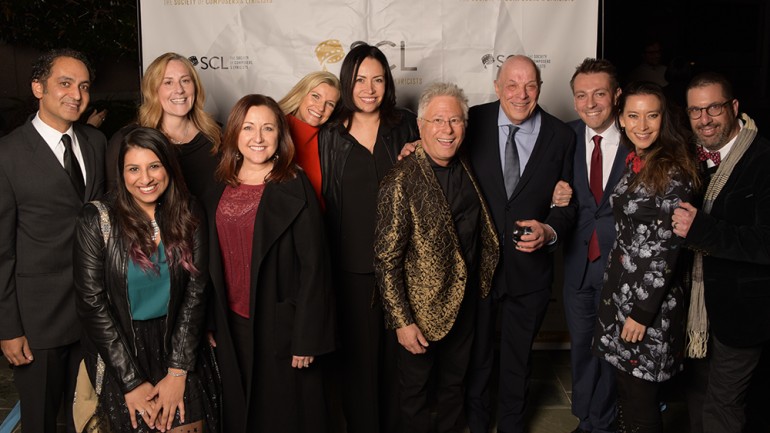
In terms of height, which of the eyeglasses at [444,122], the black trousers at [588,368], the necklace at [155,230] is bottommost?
the black trousers at [588,368]

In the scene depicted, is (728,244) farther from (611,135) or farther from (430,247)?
(430,247)

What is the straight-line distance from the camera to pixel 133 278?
2559 mm

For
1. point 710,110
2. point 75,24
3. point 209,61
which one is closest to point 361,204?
point 710,110

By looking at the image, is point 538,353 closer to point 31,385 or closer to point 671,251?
point 671,251

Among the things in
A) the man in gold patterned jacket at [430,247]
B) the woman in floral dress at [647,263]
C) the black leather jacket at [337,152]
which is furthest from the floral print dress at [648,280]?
the black leather jacket at [337,152]

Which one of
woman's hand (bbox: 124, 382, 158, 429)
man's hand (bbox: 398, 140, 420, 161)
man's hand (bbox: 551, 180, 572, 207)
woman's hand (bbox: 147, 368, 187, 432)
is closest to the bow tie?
man's hand (bbox: 551, 180, 572, 207)

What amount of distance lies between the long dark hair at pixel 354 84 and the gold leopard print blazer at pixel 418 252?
1.19 feet

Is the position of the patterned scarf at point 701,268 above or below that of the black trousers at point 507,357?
above

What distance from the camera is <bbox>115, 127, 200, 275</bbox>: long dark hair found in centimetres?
256

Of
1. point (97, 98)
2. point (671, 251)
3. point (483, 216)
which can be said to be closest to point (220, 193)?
point (483, 216)

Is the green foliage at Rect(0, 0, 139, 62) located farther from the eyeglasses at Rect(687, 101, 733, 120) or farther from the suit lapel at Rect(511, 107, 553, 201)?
the eyeglasses at Rect(687, 101, 733, 120)

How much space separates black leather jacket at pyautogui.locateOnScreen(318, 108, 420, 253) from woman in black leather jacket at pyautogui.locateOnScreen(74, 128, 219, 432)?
2.27 feet

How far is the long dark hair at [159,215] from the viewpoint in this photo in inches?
101

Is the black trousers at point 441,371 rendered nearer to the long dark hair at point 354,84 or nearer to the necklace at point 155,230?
the long dark hair at point 354,84
